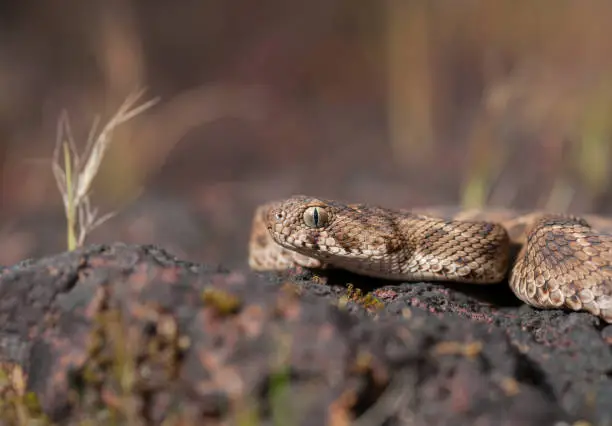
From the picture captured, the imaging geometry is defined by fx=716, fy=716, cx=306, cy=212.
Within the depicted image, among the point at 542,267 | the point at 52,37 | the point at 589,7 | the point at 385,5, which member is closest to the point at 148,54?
the point at 52,37

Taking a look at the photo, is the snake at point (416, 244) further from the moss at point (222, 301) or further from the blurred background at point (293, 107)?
the blurred background at point (293, 107)

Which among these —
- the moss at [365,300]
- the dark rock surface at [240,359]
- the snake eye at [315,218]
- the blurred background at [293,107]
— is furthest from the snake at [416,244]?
the blurred background at [293,107]

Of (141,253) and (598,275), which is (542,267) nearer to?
(598,275)

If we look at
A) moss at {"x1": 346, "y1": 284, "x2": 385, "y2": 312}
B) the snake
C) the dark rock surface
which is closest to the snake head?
the snake

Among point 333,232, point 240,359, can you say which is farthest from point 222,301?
point 333,232

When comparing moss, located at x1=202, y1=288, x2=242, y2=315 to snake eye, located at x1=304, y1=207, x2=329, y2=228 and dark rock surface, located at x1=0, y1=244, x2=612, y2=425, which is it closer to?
dark rock surface, located at x1=0, y1=244, x2=612, y2=425
